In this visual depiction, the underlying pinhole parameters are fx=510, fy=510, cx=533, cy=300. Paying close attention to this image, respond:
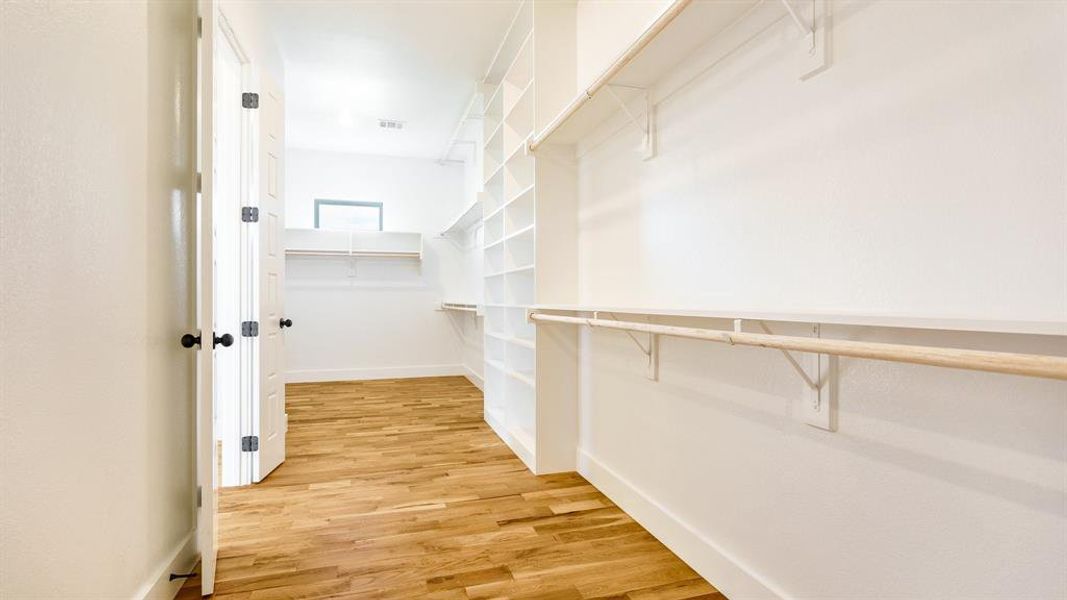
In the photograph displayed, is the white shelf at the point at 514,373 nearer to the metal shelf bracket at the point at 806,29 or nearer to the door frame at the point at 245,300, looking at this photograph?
the door frame at the point at 245,300

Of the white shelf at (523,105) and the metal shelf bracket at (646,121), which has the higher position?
the white shelf at (523,105)

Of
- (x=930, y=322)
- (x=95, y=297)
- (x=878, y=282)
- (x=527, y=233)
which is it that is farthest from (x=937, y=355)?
(x=527, y=233)

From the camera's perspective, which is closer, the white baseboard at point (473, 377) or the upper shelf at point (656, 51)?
the upper shelf at point (656, 51)

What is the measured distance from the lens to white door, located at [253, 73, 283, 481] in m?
2.91

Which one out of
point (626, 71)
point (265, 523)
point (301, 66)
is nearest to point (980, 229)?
point (626, 71)

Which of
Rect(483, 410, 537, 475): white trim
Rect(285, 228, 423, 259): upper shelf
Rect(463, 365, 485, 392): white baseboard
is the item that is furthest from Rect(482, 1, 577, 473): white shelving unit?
Rect(285, 228, 423, 259): upper shelf

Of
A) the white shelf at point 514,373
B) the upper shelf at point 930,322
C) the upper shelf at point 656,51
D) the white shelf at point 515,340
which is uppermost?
the upper shelf at point 656,51

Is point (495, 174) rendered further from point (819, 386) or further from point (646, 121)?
point (819, 386)

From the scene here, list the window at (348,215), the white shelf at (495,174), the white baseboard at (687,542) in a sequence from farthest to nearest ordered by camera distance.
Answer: the window at (348,215), the white shelf at (495,174), the white baseboard at (687,542)

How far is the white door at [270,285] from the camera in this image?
2906 mm

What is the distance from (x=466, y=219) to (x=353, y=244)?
5.08 feet

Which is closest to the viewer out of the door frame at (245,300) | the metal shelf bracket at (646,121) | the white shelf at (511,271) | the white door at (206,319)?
the white door at (206,319)

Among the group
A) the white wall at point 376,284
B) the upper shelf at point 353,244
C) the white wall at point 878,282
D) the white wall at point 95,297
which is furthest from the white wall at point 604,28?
the white wall at point 376,284

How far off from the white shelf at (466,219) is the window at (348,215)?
995mm
